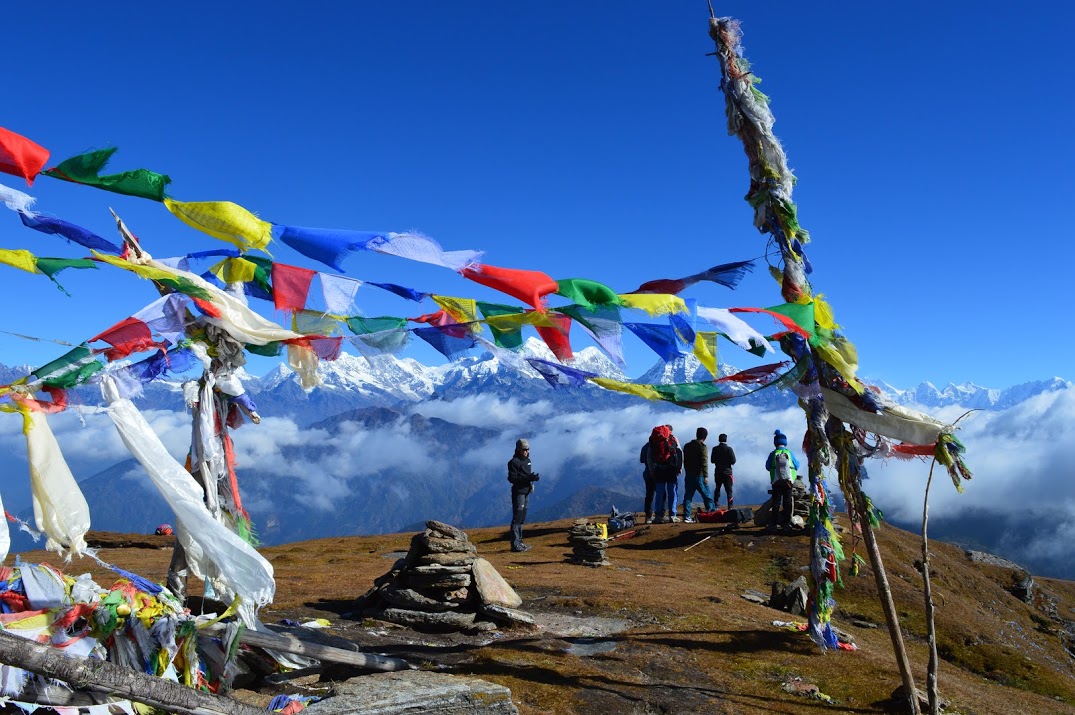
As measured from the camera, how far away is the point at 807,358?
32.3ft

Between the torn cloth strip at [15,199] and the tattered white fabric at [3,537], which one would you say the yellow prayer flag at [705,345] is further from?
the tattered white fabric at [3,537]

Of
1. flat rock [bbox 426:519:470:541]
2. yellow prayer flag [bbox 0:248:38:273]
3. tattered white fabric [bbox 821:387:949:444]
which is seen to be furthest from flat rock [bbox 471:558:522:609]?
yellow prayer flag [bbox 0:248:38:273]

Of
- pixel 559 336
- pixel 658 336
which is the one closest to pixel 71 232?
pixel 559 336

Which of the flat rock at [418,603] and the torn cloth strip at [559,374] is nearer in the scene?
the torn cloth strip at [559,374]

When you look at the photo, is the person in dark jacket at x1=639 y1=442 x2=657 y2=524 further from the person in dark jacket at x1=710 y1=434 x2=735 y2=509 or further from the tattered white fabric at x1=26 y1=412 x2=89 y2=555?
the tattered white fabric at x1=26 y1=412 x2=89 y2=555

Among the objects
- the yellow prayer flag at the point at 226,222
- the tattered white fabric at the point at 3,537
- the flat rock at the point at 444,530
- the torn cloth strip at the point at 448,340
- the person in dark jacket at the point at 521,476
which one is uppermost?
the yellow prayer flag at the point at 226,222

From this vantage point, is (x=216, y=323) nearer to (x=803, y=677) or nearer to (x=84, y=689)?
(x=84, y=689)

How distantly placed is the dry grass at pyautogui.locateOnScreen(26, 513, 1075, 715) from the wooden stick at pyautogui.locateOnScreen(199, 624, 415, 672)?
104cm

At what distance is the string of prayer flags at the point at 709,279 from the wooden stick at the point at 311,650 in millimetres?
5049

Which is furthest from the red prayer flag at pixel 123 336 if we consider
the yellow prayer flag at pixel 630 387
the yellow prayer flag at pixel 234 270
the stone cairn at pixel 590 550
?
the stone cairn at pixel 590 550

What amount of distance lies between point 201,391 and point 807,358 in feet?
24.7

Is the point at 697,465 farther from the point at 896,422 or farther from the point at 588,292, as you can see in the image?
the point at 588,292

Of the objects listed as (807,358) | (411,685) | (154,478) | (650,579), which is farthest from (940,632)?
(154,478)

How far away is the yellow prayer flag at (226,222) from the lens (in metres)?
7.47
